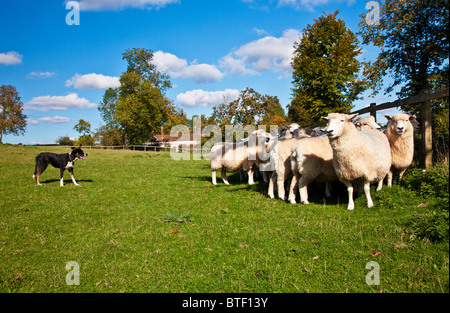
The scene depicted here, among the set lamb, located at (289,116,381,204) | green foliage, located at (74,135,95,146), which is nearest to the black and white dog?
lamb, located at (289,116,381,204)

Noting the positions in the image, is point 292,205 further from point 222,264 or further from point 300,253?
point 222,264

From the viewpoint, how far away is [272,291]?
3068 millimetres

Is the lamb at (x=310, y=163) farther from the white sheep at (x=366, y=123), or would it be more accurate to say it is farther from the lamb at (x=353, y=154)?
the white sheep at (x=366, y=123)

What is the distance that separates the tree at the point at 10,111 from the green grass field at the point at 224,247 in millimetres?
55115

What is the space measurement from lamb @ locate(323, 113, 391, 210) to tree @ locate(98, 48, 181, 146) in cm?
5040

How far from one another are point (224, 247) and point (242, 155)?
21.6ft

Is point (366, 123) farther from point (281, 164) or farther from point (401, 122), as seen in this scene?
point (281, 164)

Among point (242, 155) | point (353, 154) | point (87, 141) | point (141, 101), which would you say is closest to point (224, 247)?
point (353, 154)

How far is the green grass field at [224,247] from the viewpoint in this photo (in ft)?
10.6

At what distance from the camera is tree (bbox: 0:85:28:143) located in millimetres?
48094

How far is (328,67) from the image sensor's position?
677 inches

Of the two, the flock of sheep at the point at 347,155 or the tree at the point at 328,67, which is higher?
the tree at the point at 328,67

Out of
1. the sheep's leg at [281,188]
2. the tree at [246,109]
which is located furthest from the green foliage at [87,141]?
the sheep's leg at [281,188]

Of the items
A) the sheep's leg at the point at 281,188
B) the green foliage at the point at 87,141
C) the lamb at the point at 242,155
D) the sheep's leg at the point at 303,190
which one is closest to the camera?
the sheep's leg at the point at 303,190
